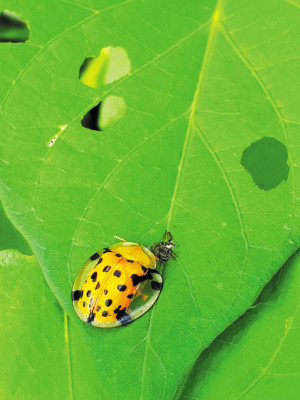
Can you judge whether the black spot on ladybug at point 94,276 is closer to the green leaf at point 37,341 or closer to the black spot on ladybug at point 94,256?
the black spot on ladybug at point 94,256

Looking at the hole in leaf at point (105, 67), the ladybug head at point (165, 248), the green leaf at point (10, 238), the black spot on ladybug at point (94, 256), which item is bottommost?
the green leaf at point (10, 238)

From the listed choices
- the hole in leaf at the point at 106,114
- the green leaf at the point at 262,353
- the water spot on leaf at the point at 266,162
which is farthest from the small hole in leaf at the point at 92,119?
the green leaf at the point at 262,353

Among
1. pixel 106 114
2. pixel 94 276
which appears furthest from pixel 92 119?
pixel 94 276

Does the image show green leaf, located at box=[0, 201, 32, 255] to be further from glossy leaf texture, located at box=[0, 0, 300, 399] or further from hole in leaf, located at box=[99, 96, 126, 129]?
hole in leaf, located at box=[99, 96, 126, 129]

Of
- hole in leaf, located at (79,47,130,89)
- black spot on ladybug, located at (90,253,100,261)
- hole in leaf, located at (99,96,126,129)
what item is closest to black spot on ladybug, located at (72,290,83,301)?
black spot on ladybug, located at (90,253,100,261)

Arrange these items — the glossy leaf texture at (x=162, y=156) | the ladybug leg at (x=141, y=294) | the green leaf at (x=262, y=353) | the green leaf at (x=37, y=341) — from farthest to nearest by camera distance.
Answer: the green leaf at (x=37, y=341) < the green leaf at (x=262, y=353) < the ladybug leg at (x=141, y=294) < the glossy leaf texture at (x=162, y=156)

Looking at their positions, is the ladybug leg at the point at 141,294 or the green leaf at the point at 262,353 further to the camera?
the green leaf at the point at 262,353

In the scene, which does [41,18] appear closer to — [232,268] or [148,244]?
[148,244]
